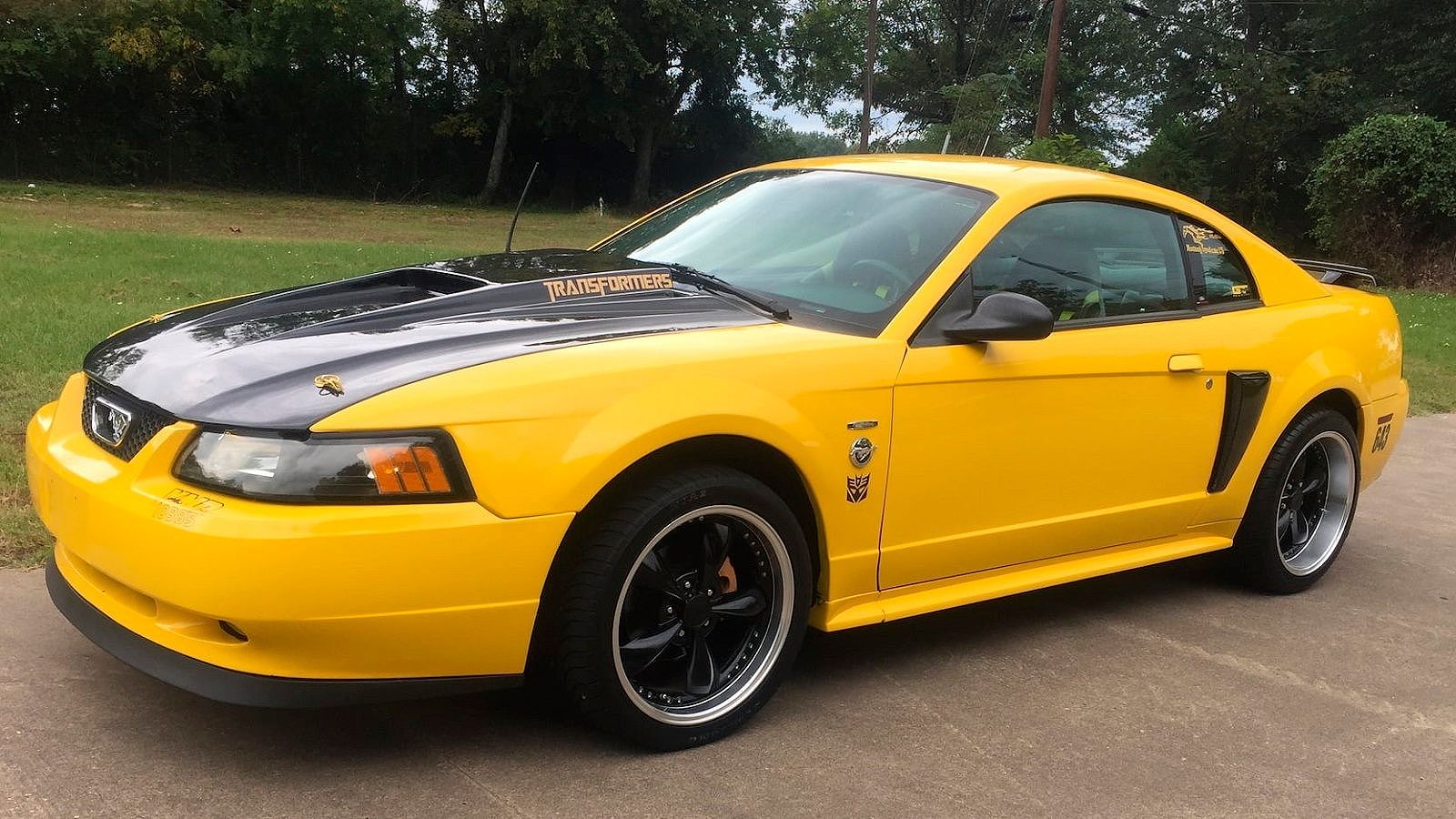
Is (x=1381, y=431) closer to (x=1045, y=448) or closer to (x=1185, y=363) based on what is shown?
(x=1185, y=363)

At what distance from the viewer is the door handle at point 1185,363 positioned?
3895mm

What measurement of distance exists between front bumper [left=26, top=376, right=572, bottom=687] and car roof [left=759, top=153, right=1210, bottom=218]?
1972mm

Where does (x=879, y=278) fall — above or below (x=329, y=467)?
above

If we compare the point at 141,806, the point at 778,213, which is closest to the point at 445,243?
the point at 778,213

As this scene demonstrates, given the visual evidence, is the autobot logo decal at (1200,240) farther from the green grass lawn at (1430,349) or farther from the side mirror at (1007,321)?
the green grass lawn at (1430,349)

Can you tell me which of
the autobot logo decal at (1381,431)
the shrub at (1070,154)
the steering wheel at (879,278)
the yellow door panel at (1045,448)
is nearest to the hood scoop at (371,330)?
the steering wheel at (879,278)

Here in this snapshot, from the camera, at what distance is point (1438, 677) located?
387 cm

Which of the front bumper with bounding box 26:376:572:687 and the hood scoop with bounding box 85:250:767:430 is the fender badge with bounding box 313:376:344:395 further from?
the front bumper with bounding box 26:376:572:687

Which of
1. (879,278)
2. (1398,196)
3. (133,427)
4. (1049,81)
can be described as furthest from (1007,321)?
(1398,196)

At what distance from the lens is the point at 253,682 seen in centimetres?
248

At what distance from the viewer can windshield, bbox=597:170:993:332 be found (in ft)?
11.6

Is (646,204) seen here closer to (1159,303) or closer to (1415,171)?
(1415,171)

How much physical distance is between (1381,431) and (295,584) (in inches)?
170

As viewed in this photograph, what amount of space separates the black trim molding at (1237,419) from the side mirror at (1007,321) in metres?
1.14
